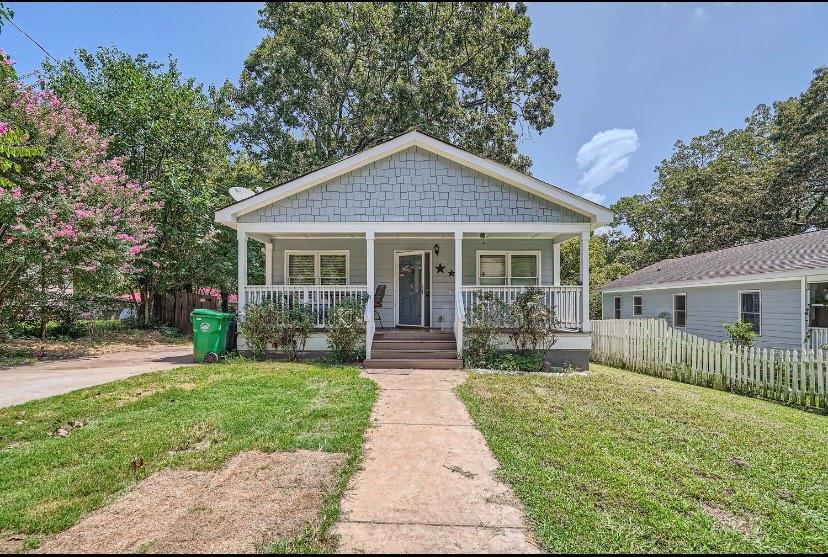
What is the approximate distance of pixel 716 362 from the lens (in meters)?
9.34

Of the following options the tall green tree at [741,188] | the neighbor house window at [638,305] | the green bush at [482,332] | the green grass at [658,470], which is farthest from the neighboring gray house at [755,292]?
the tall green tree at [741,188]

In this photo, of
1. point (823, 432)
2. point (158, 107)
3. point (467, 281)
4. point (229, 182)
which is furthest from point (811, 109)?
point (158, 107)

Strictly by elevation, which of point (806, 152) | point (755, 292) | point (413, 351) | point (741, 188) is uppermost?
point (806, 152)

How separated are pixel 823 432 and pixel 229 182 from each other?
20449mm

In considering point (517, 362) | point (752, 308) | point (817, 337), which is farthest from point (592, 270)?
point (517, 362)

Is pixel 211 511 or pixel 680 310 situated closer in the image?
pixel 211 511

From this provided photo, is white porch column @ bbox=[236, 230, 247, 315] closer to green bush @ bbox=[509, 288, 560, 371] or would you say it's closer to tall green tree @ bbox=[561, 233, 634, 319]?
green bush @ bbox=[509, 288, 560, 371]

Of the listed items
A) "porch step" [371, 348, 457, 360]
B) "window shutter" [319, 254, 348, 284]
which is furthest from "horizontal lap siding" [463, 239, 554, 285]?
"window shutter" [319, 254, 348, 284]

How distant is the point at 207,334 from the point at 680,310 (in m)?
16.4

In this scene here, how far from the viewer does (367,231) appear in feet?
34.1

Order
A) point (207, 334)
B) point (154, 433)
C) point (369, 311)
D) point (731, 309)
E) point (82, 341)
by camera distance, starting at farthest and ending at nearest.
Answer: point (82, 341) < point (731, 309) < point (369, 311) < point (207, 334) < point (154, 433)

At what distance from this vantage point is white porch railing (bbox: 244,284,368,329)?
33.9 ft

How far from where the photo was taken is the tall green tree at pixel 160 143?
16.4 metres

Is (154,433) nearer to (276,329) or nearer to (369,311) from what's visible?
(276,329)
